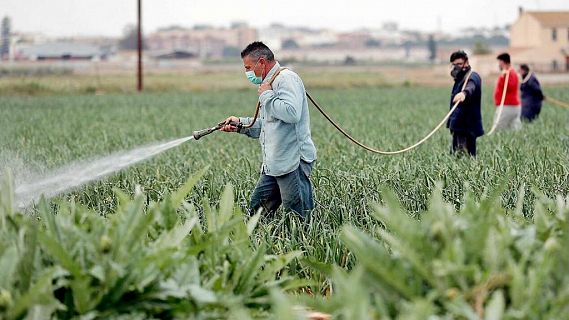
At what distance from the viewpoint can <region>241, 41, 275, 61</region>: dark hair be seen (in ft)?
24.3

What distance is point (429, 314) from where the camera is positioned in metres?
3.53

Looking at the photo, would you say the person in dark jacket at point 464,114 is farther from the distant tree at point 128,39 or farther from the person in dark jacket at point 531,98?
the distant tree at point 128,39

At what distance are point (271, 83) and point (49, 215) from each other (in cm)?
316

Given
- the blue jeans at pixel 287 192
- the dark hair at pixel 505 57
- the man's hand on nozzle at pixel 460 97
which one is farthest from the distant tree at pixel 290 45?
the blue jeans at pixel 287 192

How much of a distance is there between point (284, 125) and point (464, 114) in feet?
15.2

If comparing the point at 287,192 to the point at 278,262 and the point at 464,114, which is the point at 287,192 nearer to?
A: the point at 278,262

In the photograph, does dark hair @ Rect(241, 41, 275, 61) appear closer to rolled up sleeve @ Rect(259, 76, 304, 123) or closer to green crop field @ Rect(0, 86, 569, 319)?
rolled up sleeve @ Rect(259, 76, 304, 123)

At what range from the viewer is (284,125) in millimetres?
7578

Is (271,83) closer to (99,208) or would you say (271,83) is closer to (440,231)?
(99,208)

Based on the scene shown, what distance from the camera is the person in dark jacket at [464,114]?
37.5 ft

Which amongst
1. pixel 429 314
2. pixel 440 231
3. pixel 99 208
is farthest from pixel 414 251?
pixel 99 208

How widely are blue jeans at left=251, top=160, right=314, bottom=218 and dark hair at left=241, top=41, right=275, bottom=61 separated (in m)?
0.85

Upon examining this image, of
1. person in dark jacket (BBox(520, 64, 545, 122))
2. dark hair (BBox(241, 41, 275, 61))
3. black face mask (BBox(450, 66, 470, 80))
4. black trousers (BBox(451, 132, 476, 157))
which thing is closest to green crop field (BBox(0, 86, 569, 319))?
dark hair (BBox(241, 41, 275, 61))

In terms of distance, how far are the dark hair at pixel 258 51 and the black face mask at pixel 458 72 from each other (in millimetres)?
4393
